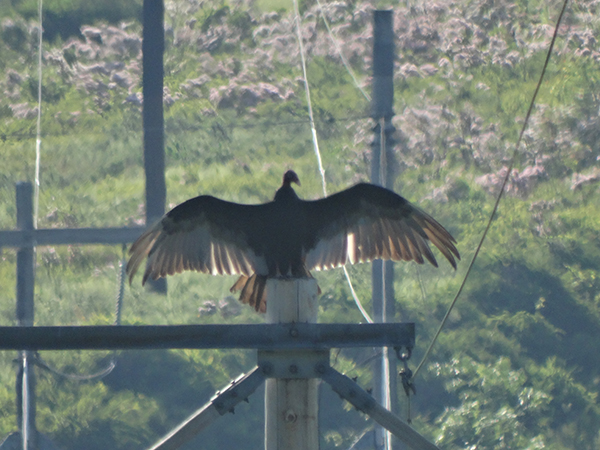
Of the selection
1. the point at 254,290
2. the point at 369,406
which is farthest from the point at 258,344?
the point at 254,290

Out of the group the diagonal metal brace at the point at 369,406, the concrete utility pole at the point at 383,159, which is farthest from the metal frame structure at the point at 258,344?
the concrete utility pole at the point at 383,159

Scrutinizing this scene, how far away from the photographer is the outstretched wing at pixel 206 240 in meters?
3.69

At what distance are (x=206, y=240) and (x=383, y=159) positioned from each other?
193 centimetres

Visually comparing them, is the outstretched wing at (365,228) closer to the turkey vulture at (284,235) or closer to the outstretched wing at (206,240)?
the turkey vulture at (284,235)

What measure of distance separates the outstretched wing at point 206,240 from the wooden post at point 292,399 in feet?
3.02

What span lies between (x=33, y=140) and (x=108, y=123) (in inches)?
37.9

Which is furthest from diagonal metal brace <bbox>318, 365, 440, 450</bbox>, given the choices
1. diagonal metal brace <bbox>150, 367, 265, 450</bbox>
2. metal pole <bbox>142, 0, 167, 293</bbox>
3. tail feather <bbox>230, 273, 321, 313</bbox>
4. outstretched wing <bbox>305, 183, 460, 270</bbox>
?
Answer: metal pole <bbox>142, 0, 167, 293</bbox>

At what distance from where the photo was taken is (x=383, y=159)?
543 centimetres

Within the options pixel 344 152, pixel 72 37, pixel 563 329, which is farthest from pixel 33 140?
pixel 563 329

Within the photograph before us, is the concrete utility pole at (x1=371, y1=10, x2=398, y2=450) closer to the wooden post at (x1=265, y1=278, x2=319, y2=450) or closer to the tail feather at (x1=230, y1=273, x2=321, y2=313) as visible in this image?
the tail feather at (x1=230, y1=273, x2=321, y2=313)

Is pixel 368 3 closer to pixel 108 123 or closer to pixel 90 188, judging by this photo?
pixel 108 123

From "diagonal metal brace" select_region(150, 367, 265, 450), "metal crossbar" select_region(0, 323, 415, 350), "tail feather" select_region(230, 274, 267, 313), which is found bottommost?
"diagonal metal brace" select_region(150, 367, 265, 450)

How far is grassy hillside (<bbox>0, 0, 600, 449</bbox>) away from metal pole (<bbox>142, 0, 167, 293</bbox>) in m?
1.26

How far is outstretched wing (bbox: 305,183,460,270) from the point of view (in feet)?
12.1
